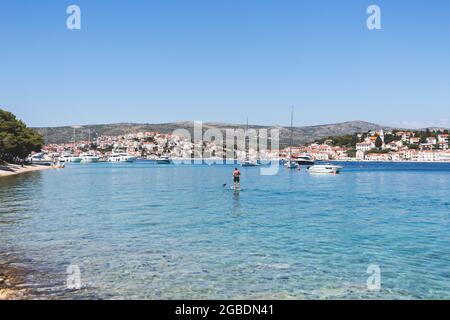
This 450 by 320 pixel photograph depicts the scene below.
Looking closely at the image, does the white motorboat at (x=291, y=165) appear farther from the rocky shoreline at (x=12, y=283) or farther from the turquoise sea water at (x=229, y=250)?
the rocky shoreline at (x=12, y=283)

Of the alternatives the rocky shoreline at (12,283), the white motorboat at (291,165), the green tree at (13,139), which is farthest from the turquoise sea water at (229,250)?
the white motorboat at (291,165)

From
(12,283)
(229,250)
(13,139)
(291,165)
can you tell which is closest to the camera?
(12,283)

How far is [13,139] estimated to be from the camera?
83312 millimetres

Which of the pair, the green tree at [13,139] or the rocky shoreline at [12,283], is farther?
the green tree at [13,139]

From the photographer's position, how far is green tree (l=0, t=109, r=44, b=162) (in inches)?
3248

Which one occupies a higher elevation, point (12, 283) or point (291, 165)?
point (291, 165)

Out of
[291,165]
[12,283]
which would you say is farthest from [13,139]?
[12,283]

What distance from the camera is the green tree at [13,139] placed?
271 feet

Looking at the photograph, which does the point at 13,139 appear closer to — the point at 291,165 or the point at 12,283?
the point at 291,165

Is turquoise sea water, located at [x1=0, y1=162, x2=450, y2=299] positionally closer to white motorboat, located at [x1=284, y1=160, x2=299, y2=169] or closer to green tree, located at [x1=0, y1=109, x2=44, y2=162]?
green tree, located at [x1=0, y1=109, x2=44, y2=162]

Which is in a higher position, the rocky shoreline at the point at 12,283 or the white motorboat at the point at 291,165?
the white motorboat at the point at 291,165

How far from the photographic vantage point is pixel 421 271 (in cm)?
1355
